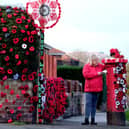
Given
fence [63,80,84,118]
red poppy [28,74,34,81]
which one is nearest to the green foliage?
fence [63,80,84,118]

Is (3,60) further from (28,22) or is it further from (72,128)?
(72,128)

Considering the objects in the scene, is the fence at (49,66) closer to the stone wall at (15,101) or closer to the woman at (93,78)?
the stone wall at (15,101)

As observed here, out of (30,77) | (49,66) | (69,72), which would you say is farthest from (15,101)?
(69,72)

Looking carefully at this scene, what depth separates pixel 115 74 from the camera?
35.8ft

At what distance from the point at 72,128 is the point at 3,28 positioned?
3305mm

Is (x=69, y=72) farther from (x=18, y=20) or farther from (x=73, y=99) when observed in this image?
(x=18, y=20)

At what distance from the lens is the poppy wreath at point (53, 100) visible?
11.3m

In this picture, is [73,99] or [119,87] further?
[73,99]

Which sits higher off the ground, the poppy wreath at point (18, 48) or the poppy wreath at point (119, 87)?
the poppy wreath at point (18, 48)

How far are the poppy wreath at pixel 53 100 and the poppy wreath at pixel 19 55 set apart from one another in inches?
19.4

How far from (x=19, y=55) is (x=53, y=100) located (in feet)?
6.07

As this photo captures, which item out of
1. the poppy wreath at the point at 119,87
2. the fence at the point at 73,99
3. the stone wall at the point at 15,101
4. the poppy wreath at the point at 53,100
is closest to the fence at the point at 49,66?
the poppy wreath at the point at 53,100

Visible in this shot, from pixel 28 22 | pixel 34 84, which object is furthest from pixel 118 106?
pixel 28 22

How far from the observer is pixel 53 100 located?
11.9 meters
